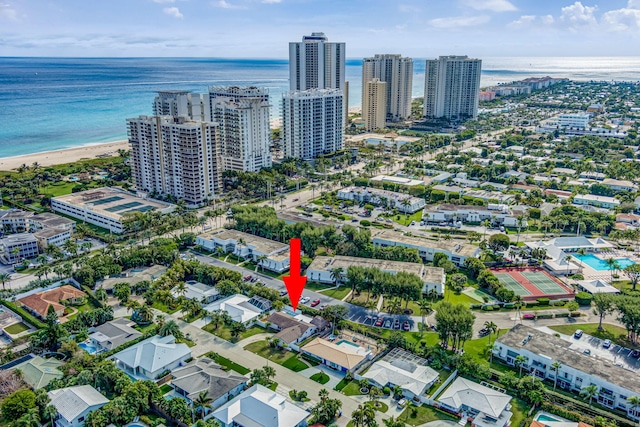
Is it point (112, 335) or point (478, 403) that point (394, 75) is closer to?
point (112, 335)

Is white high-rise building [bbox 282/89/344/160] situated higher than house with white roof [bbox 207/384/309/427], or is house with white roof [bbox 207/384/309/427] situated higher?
white high-rise building [bbox 282/89/344/160]

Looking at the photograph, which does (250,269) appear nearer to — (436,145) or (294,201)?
(294,201)

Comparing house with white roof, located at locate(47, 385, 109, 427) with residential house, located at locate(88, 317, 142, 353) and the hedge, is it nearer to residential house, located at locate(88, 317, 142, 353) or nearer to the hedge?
residential house, located at locate(88, 317, 142, 353)

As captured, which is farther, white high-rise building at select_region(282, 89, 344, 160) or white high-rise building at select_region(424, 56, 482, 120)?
white high-rise building at select_region(424, 56, 482, 120)

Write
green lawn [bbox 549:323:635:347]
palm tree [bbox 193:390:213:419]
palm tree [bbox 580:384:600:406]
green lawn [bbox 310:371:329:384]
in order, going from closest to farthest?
palm tree [bbox 193:390:213:419] < palm tree [bbox 580:384:600:406] < green lawn [bbox 310:371:329:384] < green lawn [bbox 549:323:635:347]

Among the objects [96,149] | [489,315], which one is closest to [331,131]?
[96,149]

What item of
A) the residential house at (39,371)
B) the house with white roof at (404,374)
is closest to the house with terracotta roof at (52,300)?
the residential house at (39,371)

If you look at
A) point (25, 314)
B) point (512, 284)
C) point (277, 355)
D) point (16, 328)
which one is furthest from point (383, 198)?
point (16, 328)

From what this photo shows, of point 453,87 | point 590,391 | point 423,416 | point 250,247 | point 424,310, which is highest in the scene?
point 453,87

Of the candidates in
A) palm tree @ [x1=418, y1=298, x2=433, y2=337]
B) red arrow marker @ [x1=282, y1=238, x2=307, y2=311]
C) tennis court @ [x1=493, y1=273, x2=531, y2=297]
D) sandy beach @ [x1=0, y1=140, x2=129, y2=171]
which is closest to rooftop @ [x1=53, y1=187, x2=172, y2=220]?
red arrow marker @ [x1=282, y1=238, x2=307, y2=311]
